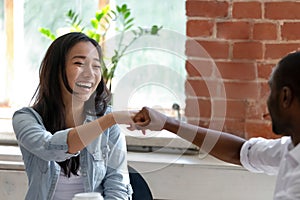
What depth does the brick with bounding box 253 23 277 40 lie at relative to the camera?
2.23m

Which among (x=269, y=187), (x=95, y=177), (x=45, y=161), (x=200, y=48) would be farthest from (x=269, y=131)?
(x=45, y=161)

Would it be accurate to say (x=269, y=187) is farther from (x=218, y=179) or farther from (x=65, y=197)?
(x=65, y=197)

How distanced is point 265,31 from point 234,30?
0.40ft

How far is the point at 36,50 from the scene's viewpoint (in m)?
2.68

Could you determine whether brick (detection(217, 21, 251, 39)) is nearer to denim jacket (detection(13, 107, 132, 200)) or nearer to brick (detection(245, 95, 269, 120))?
brick (detection(245, 95, 269, 120))

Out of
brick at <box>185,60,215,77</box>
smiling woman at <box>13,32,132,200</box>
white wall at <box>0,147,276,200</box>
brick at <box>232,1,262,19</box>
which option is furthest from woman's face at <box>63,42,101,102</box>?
brick at <box>232,1,262,19</box>

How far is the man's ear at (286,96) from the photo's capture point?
1286mm

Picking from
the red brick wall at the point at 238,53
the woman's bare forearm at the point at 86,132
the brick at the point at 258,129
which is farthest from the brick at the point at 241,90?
the woman's bare forearm at the point at 86,132

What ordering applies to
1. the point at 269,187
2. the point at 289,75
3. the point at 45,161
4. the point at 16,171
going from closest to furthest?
the point at 289,75, the point at 45,161, the point at 269,187, the point at 16,171

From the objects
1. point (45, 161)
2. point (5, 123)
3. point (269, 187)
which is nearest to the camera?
point (45, 161)

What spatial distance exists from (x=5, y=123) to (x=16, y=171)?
1.23ft

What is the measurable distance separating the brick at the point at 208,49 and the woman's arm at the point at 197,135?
0.70 meters

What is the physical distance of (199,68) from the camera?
232 cm

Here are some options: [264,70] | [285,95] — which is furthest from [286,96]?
[264,70]
